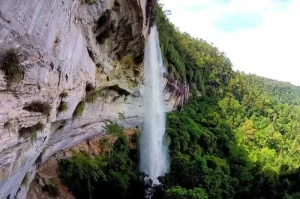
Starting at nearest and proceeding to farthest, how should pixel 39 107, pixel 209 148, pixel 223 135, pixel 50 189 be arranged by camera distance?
pixel 39 107, pixel 50 189, pixel 209 148, pixel 223 135

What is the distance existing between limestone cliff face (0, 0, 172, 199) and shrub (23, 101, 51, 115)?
0.36ft

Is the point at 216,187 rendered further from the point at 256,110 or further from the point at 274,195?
the point at 256,110

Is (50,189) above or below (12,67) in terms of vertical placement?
below

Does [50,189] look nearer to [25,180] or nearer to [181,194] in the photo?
[25,180]

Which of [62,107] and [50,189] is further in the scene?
[50,189]

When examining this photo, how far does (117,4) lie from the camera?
13.0 meters

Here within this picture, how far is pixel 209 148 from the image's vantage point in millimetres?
30250

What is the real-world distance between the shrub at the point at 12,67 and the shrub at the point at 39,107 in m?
1.11

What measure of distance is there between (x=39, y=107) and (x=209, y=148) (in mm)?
23742

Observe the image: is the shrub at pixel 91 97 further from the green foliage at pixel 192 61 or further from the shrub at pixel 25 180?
the green foliage at pixel 192 61

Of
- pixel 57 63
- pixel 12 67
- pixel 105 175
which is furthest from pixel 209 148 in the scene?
pixel 12 67

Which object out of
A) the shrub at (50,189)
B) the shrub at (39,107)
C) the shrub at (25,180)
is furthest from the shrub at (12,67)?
the shrub at (50,189)

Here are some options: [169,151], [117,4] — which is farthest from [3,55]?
[169,151]

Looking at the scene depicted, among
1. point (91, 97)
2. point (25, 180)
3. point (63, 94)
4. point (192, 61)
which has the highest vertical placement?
point (192, 61)
